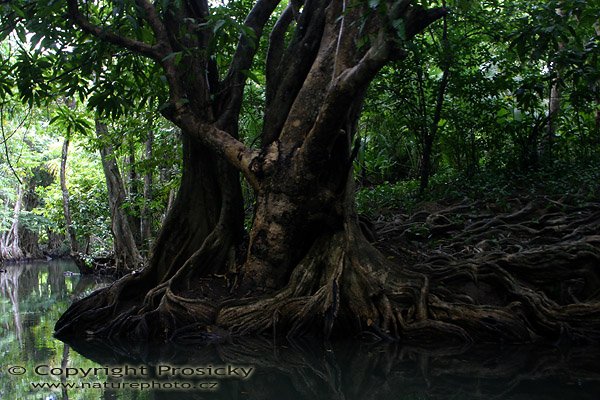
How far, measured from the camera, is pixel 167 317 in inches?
227

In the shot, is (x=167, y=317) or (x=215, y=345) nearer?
(x=215, y=345)

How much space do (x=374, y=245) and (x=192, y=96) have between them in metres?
2.75

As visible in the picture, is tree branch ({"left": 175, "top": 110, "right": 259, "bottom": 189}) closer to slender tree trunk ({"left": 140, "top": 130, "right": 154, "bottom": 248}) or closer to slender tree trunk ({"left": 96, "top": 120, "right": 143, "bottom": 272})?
slender tree trunk ({"left": 140, "top": 130, "right": 154, "bottom": 248})

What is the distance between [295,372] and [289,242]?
1.83 m

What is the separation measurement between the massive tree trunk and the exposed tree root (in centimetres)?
1

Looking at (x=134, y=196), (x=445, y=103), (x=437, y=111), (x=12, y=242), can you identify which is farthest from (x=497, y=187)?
(x=12, y=242)

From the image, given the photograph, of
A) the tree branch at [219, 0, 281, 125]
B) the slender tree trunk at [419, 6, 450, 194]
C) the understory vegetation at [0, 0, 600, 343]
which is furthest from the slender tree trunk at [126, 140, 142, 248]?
the slender tree trunk at [419, 6, 450, 194]

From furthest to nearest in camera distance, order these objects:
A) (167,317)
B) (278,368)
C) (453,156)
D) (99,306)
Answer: (453,156) → (99,306) → (167,317) → (278,368)

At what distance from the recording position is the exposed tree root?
5.05 metres

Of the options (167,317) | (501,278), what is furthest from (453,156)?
(167,317)

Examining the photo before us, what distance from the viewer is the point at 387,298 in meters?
5.36

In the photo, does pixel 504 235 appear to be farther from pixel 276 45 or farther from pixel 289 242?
pixel 276 45

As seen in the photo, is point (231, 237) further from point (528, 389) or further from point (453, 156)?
point (453, 156)

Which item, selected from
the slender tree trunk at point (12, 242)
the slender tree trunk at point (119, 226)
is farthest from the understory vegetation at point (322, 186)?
the slender tree trunk at point (12, 242)
